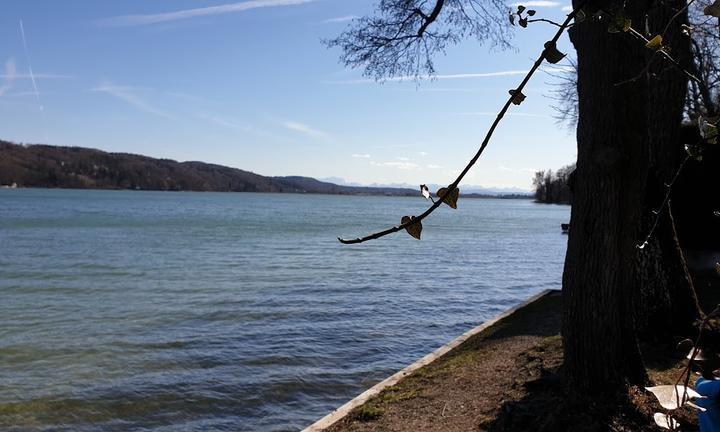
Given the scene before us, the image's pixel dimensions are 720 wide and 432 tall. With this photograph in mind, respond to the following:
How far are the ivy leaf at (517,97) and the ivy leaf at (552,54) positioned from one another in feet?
0.34

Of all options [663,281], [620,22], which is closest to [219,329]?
[663,281]

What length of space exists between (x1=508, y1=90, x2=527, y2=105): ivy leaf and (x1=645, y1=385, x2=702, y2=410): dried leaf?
1.77ft

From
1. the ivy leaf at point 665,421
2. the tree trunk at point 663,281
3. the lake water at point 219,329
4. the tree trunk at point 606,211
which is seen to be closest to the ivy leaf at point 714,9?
the ivy leaf at point 665,421

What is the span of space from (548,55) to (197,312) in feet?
51.9

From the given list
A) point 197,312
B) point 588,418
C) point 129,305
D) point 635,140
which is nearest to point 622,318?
point 588,418

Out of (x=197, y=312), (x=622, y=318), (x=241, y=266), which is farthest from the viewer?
(x=241, y=266)

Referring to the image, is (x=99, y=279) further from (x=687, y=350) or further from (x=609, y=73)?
(x=687, y=350)

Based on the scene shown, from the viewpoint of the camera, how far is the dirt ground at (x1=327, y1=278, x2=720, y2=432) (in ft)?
15.8

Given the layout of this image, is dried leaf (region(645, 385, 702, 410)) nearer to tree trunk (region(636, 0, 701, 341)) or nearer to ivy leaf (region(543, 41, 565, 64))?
ivy leaf (region(543, 41, 565, 64))

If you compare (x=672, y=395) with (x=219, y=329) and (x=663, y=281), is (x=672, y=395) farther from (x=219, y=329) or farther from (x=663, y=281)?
(x=219, y=329)

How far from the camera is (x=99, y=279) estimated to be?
2284 centimetres

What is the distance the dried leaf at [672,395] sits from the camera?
36.6 inches

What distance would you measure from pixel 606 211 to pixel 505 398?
7.07ft

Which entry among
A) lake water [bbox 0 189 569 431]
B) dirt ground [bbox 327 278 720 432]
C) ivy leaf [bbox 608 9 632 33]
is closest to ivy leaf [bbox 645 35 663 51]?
ivy leaf [bbox 608 9 632 33]
